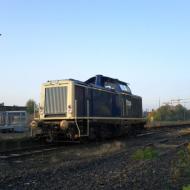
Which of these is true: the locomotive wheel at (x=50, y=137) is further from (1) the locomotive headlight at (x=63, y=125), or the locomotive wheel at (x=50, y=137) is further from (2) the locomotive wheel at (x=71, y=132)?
(1) the locomotive headlight at (x=63, y=125)

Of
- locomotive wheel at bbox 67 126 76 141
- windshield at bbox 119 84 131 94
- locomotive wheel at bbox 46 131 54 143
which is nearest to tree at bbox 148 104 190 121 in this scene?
windshield at bbox 119 84 131 94

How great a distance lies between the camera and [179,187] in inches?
334

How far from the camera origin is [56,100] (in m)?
19.9

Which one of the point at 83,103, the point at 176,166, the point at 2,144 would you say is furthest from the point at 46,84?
the point at 176,166

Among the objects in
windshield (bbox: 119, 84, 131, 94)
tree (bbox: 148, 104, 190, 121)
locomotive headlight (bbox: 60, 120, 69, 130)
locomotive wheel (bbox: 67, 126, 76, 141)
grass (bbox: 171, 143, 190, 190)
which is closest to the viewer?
grass (bbox: 171, 143, 190, 190)

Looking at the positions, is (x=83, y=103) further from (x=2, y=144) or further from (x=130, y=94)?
(x=130, y=94)

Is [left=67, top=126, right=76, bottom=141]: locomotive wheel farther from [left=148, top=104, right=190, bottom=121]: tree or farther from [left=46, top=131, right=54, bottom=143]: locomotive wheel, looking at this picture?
[left=148, top=104, right=190, bottom=121]: tree

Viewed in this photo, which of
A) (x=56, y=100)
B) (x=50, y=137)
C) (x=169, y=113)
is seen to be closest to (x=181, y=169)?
(x=50, y=137)

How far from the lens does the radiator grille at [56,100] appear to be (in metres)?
19.5

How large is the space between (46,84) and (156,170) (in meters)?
11.0

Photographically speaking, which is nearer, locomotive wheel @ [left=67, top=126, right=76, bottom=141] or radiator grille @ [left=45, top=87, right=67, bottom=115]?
locomotive wheel @ [left=67, top=126, right=76, bottom=141]

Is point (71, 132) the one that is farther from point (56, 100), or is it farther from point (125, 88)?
point (125, 88)

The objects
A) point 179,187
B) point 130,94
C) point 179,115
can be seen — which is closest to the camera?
point 179,187

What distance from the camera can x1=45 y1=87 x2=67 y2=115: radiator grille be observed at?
64.1ft
